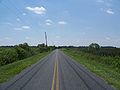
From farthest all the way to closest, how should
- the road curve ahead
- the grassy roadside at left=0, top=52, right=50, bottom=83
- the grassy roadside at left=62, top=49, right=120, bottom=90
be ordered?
the grassy roadside at left=0, top=52, right=50, bottom=83, the grassy roadside at left=62, top=49, right=120, bottom=90, the road curve ahead

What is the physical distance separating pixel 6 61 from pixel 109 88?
33781 mm

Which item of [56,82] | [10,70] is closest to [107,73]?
[56,82]

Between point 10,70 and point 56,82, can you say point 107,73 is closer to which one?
point 56,82

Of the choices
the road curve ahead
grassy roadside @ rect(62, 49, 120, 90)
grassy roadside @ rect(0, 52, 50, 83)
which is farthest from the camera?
grassy roadside @ rect(0, 52, 50, 83)

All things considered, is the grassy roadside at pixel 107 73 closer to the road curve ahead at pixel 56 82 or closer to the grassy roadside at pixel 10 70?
the road curve ahead at pixel 56 82

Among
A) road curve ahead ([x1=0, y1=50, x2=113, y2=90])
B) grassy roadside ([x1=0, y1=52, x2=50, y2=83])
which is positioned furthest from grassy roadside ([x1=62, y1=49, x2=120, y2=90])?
grassy roadside ([x1=0, y1=52, x2=50, y2=83])

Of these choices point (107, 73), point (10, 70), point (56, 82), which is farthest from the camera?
point (10, 70)

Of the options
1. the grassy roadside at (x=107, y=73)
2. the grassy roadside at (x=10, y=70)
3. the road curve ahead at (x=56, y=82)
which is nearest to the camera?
the road curve ahead at (x=56, y=82)

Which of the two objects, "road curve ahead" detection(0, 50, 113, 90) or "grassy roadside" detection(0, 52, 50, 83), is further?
"grassy roadside" detection(0, 52, 50, 83)

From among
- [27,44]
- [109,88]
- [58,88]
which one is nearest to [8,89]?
[58,88]

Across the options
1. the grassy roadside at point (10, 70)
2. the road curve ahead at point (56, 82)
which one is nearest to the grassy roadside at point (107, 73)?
the road curve ahead at point (56, 82)

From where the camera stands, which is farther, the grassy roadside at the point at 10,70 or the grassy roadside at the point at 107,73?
the grassy roadside at the point at 10,70

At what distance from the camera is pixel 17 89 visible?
13.5 meters

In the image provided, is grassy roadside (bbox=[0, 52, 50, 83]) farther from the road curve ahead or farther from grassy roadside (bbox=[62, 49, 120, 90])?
grassy roadside (bbox=[62, 49, 120, 90])
